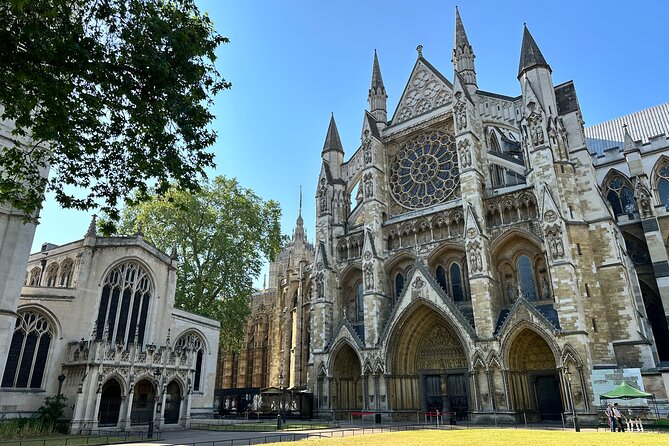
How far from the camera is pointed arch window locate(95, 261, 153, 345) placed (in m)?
23.2

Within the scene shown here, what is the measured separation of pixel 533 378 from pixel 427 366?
5.81 metres

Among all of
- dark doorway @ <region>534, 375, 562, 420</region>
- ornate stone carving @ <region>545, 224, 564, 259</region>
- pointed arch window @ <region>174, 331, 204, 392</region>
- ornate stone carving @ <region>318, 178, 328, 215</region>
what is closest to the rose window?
ornate stone carving @ <region>318, 178, 328, 215</region>

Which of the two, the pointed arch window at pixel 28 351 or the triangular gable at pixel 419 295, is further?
the triangular gable at pixel 419 295

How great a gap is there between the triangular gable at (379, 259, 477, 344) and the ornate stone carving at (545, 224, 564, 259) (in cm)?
563

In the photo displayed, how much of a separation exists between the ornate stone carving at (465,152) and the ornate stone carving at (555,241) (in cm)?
646

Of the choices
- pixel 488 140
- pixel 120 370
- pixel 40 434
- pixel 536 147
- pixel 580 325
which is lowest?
pixel 40 434

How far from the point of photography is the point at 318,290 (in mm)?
31609

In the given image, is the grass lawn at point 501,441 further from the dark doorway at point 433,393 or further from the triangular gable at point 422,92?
the triangular gable at point 422,92

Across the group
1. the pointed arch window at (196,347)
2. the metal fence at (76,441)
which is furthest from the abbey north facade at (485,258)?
the metal fence at (76,441)

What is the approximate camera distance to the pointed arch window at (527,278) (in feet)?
81.9

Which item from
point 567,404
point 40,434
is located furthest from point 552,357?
point 40,434

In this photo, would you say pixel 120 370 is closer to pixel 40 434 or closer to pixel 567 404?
pixel 40 434

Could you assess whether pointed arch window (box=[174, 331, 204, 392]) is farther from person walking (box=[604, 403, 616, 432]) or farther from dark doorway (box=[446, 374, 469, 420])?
person walking (box=[604, 403, 616, 432])

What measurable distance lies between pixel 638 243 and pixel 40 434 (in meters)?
33.7
